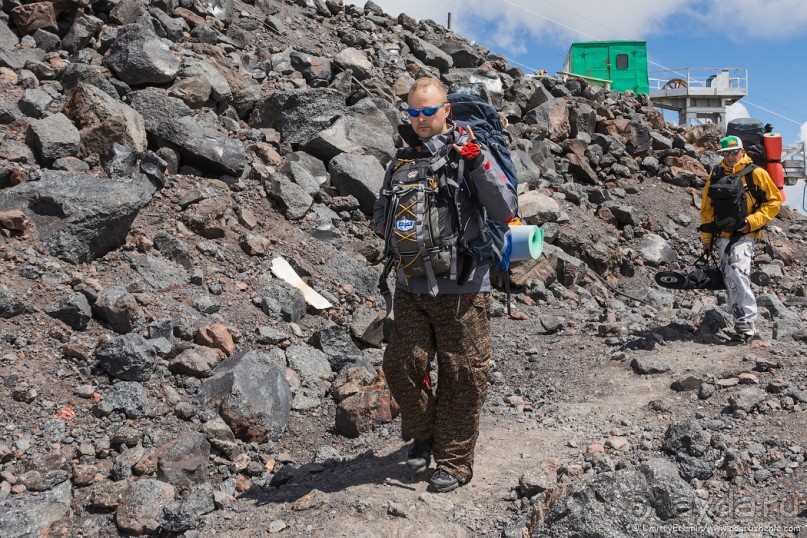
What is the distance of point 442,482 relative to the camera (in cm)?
401

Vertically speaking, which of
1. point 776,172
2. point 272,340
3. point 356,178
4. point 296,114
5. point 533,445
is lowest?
point 533,445

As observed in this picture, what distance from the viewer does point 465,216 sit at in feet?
12.6

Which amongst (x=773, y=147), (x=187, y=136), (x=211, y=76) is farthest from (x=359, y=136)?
(x=773, y=147)

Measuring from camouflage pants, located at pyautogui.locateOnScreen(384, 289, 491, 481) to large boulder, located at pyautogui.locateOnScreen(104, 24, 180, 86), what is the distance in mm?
7119

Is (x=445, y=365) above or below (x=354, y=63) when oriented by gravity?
below

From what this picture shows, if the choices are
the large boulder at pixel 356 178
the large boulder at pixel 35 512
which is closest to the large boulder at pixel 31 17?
the large boulder at pixel 356 178

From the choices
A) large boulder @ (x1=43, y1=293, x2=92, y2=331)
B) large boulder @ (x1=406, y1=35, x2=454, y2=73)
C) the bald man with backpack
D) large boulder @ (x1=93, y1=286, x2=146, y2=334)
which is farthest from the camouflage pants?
large boulder @ (x1=406, y1=35, x2=454, y2=73)

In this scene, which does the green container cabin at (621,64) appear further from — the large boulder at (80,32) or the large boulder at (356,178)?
the large boulder at (80,32)

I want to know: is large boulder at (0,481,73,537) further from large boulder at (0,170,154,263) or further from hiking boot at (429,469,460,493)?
large boulder at (0,170,154,263)

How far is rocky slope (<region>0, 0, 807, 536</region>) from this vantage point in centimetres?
399

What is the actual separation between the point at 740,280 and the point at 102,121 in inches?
278

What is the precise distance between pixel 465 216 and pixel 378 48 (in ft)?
42.9

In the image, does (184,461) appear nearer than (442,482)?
No

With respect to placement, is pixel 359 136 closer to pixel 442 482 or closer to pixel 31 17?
pixel 31 17
